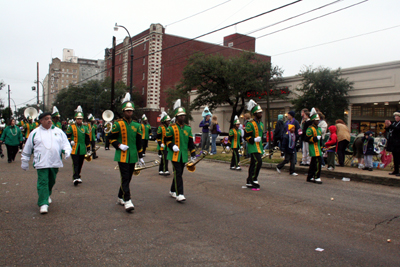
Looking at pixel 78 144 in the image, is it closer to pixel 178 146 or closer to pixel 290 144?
pixel 178 146

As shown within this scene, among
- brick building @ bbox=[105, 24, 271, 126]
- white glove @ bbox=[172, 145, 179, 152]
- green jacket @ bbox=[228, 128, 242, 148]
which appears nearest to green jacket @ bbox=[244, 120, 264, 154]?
white glove @ bbox=[172, 145, 179, 152]

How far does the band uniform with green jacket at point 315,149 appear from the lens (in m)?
8.74

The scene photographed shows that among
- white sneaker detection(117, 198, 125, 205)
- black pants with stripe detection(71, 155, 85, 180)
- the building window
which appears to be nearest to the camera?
white sneaker detection(117, 198, 125, 205)

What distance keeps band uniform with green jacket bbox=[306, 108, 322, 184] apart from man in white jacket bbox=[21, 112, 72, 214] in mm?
6305

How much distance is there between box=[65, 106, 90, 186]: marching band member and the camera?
821 centimetres

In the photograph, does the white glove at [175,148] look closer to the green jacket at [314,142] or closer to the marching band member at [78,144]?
the marching band member at [78,144]

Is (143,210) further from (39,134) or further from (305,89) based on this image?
(305,89)

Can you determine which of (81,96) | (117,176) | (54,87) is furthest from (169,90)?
(54,87)

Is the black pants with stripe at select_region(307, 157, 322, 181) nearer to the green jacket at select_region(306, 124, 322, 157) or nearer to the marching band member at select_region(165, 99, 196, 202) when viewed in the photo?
the green jacket at select_region(306, 124, 322, 157)

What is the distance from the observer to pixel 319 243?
4250 mm

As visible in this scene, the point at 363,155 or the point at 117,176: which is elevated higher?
the point at 363,155

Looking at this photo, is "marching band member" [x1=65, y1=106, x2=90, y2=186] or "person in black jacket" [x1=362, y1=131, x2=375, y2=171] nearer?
"marching band member" [x1=65, y1=106, x2=90, y2=186]

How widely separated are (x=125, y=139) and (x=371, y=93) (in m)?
22.6

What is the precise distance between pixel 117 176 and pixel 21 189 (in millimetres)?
2838
